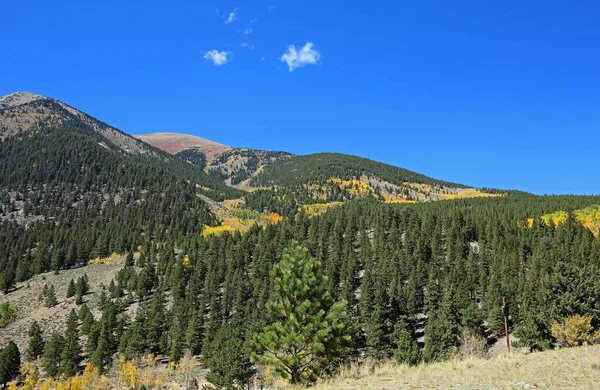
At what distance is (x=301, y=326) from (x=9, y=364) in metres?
84.0

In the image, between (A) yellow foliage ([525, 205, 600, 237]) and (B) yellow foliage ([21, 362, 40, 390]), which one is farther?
(A) yellow foliage ([525, 205, 600, 237])

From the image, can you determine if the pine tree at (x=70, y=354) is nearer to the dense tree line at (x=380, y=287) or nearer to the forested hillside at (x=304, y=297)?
the forested hillside at (x=304, y=297)

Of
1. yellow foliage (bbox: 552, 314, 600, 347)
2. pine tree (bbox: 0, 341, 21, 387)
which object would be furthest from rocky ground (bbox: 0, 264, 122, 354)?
yellow foliage (bbox: 552, 314, 600, 347)

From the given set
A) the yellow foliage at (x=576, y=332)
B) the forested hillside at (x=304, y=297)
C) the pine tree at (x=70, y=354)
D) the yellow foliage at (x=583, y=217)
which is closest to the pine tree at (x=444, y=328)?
the forested hillside at (x=304, y=297)

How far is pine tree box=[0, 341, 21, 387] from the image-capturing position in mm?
77000

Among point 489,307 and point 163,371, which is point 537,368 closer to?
point 489,307

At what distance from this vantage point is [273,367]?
78.2ft

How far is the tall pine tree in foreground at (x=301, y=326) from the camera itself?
2323 centimetres

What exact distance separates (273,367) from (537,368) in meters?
14.5

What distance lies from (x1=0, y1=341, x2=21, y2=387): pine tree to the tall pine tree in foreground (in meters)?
80.7

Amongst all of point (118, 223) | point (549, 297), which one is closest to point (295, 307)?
point (549, 297)

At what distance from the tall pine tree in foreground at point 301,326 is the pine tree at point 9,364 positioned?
8070cm

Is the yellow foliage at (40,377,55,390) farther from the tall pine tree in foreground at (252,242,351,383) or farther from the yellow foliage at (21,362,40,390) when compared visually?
the tall pine tree in foreground at (252,242,351,383)

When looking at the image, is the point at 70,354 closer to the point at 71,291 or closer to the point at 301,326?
the point at 71,291
